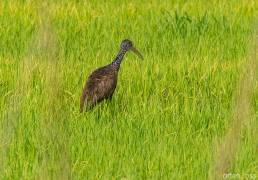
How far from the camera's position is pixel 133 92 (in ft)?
25.3

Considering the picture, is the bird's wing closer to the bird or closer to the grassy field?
the bird

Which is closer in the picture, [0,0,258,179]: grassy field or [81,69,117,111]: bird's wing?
[0,0,258,179]: grassy field

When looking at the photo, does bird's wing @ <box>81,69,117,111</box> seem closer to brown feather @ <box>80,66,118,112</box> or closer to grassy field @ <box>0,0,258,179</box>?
brown feather @ <box>80,66,118,112</box>

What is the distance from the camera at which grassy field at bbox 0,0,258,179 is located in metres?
2.45

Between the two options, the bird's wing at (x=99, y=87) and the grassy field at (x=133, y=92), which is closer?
the grassy field at (x=133, y=92)

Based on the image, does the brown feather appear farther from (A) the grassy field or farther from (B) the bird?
(A) the grassy field

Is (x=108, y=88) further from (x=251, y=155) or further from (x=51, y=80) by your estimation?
(x=51, y=80)

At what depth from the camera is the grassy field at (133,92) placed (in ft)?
8.04

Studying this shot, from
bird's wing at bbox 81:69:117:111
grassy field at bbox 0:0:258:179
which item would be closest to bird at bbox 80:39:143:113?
bird's wing at bbox 81:69:117:111

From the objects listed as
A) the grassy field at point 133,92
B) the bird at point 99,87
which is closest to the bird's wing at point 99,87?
the bird at point 99,87

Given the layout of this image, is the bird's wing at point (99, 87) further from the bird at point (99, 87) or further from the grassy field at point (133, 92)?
the grassy field at point (133, 92)

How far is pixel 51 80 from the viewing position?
2330 millimetres

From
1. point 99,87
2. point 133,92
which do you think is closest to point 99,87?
point 99,87

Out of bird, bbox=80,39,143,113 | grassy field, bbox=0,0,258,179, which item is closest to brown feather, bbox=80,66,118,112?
bird, bbox=80,39,143,113
